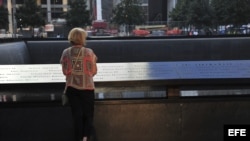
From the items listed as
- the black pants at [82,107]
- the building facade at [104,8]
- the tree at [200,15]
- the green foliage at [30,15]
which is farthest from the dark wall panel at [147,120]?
the building facade at [104,8]

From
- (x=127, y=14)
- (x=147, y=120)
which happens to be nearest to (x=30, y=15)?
(x=127, y=14)

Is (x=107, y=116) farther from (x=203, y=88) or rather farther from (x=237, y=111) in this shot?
(x=237, y=111)

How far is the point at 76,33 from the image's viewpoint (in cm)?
464

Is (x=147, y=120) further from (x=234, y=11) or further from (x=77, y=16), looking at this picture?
(x=77, y=16)

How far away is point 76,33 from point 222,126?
7.86ft

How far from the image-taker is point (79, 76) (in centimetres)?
457

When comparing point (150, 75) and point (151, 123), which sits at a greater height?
point (150, 75)

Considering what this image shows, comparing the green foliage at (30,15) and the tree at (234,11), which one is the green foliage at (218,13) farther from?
the green foliage at (30,15)

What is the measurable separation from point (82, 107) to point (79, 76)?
369 millimetres

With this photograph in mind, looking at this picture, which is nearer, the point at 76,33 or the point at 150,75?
the point at 76,33

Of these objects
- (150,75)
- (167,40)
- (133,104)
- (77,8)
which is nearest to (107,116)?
(133,104)

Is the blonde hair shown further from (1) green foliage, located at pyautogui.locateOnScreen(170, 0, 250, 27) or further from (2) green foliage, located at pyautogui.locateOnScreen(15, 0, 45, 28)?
(2) green foliage, located at pyautogui.locateOnScreen(15, 0, 45, 28)

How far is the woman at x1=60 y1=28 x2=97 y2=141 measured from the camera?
4574 millimetres

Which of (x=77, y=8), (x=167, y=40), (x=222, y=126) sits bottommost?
(x=222, y=126)
